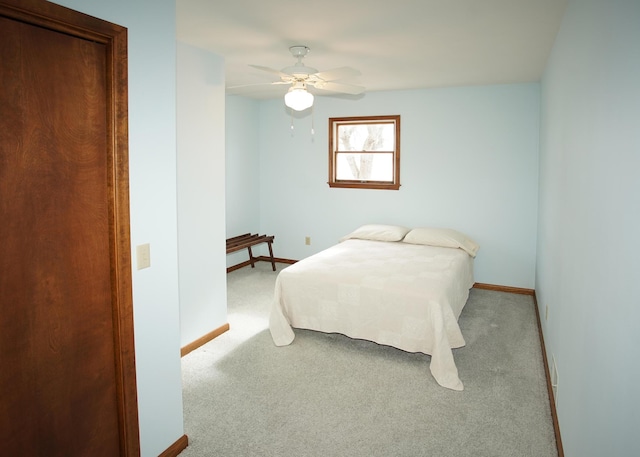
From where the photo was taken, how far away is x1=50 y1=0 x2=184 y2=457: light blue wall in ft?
6.18

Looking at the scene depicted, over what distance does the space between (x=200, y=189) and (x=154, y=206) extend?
150cm

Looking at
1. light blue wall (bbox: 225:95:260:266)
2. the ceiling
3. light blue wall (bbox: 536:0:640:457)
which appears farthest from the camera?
light blue wall (bbox: 225:95:260:266)

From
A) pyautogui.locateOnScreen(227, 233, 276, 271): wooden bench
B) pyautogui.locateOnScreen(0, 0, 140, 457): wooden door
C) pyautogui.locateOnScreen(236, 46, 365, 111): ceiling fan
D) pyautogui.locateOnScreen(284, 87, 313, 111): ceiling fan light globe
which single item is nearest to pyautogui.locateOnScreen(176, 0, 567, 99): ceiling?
pyautogui.locateOnScreen(236, 46, 365, 111): ceiling fan

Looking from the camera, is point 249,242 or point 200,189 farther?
point 249,242

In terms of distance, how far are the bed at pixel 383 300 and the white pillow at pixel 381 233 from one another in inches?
25.3

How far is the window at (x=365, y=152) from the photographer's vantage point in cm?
553

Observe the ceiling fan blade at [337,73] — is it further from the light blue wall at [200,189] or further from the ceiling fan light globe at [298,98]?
the light blue wall at [200,189]

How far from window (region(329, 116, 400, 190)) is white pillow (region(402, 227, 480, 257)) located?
0.79 meters

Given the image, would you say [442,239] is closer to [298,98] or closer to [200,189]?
[298,98]

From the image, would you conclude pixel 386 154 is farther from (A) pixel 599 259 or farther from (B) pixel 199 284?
(A) pixel 599 259

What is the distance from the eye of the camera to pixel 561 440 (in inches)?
86.4

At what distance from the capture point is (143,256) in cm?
197

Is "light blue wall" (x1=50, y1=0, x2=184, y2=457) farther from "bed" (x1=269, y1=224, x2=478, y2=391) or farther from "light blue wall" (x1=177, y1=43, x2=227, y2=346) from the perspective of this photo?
"bed" (x1=269, y1=224, x2=478, y2=391)

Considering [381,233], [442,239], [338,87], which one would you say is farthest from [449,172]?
[338,87]
